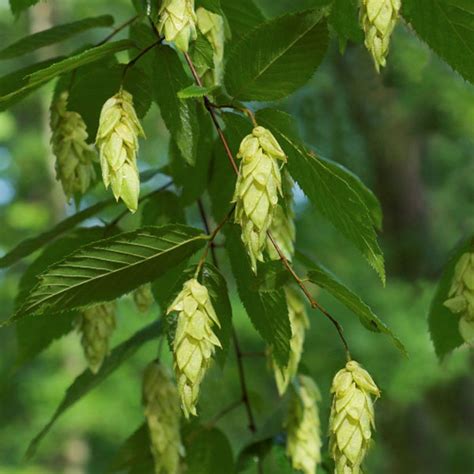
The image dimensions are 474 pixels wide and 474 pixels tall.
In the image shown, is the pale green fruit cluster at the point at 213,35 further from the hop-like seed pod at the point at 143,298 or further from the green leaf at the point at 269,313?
the hop-like seed pod at the point at 143,298

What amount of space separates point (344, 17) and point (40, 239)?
576 millimetres

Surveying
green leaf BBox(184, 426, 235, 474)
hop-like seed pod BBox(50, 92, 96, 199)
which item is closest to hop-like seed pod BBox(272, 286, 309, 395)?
green leaf BBox(184, 426, 235, 474)

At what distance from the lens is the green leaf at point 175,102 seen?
1.06 meters

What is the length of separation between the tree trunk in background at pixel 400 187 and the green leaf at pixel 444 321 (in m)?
3.74

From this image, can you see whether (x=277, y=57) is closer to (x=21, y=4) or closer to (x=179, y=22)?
(x=179, y=22)

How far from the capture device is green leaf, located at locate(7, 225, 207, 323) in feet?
3.25

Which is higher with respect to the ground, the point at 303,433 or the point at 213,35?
the point at 213,35

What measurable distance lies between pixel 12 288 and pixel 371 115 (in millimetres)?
5527

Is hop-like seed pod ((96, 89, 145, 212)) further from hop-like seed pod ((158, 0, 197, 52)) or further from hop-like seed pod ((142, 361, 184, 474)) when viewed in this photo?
hop-like seed pod ((142, 361, 184, 474))

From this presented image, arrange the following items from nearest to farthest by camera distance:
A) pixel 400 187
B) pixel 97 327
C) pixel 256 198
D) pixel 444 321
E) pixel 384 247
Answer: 1. pixel 256 198
2. pixel 97 327
3. pixel 444 321
4. pixel 384 247
5. pixel 400 187

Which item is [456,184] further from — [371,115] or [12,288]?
[12,288]

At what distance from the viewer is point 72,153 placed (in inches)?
46.3

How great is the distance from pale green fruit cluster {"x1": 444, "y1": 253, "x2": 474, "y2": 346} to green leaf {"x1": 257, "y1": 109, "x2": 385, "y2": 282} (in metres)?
0.21

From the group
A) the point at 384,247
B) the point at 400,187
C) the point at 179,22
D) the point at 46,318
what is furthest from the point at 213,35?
the point at 400,187
